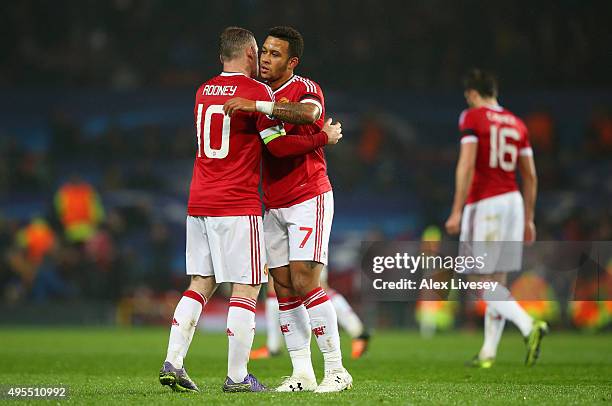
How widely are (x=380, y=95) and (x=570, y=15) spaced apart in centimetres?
425

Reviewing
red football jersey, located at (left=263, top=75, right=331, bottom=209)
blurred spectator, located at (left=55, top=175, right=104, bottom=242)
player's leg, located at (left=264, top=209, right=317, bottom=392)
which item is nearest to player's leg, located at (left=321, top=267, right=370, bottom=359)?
player's leg, located at (left=264, top=209, right=317, bottom=392)

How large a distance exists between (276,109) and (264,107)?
0.07 meters

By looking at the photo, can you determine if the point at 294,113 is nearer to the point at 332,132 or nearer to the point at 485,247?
the point at 332,132

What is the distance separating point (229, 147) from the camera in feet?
19.4

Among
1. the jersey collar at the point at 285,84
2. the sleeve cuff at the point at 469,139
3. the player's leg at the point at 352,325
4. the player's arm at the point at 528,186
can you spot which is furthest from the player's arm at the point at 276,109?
the player's leg at the point at 352,325

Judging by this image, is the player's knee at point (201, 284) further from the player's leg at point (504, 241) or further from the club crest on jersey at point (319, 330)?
the player's leg at point (504, 241)

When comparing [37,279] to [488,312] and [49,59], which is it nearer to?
[49,59]

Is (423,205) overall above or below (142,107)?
below

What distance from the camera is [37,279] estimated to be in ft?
60.3

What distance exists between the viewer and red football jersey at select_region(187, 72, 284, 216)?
5859 millimetres

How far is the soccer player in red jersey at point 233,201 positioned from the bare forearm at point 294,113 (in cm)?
15

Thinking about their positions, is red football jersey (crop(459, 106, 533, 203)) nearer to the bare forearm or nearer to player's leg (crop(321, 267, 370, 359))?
player's leg (crop(321, 267, 370, 359))

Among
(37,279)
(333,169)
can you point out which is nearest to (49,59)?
(37,279)

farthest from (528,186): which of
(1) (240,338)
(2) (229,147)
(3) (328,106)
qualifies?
(3) (328,106)
